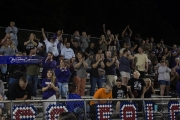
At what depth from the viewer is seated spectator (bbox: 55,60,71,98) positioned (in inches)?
611

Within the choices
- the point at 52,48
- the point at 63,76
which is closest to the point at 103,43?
the point at 52,48

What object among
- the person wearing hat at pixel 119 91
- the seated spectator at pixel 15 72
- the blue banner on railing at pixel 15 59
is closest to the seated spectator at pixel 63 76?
the blue banner on railing at pixel 15 59

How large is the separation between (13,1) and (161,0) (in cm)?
2599

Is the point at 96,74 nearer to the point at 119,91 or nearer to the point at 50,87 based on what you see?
the point at 119,91

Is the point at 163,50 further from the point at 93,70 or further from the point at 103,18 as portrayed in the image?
the point at 103,18

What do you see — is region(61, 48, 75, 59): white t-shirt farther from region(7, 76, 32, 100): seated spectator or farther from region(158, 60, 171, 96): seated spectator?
region(7, 76, 32, 100): seated spectator

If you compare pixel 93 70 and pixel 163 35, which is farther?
pixel 163 35

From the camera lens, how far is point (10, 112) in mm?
10664

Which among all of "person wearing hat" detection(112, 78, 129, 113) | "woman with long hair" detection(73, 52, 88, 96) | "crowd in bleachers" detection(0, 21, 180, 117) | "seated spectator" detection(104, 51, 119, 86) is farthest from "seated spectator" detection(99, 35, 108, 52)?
"person wearing hat" detection(112, 78, 129, 113)

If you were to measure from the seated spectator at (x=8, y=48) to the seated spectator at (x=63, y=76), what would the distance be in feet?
6.49

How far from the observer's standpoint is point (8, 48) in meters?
16.7

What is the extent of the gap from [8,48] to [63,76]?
8.07ft

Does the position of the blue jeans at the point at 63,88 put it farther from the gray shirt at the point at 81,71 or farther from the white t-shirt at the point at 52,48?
the white t-shirt at the point at 52,48

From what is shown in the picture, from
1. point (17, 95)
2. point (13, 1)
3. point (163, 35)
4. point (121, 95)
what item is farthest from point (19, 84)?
point (163, 35)
